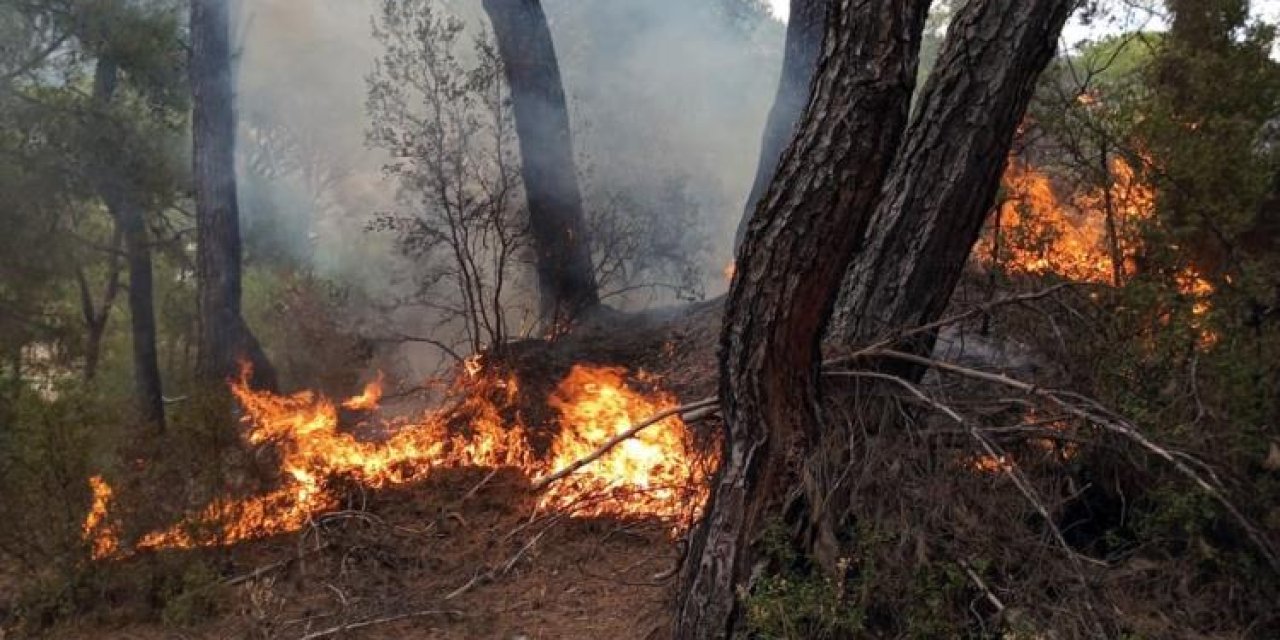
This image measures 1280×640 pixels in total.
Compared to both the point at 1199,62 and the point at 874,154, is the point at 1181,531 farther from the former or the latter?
the point at 1199,62

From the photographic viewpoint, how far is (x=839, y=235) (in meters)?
3.42

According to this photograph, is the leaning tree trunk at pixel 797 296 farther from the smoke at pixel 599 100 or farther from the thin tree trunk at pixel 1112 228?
the smoke at pixel 599 100

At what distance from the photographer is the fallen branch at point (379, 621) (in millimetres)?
4848

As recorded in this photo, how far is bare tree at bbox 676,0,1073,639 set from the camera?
3.29m

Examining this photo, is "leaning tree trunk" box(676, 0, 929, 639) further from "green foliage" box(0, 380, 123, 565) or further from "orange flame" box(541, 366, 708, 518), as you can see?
"green foliage" box(0, 380, 123, 565)

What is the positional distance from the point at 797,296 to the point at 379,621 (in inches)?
116

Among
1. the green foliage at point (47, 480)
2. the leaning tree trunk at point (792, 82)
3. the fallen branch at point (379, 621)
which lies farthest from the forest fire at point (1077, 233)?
the green foliage at point (47, 480)

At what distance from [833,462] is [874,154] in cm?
124

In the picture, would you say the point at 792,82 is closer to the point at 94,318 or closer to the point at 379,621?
the point at 379,621

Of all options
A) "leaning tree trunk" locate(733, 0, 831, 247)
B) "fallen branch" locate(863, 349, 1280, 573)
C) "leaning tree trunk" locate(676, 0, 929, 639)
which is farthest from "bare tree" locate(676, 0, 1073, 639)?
"leaning tree trunk" locate(733, 0, 831, 247)

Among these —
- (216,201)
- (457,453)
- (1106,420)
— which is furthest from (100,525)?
(216,201)

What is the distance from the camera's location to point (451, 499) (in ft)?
A: 22.1

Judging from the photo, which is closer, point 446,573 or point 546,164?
point 446,573

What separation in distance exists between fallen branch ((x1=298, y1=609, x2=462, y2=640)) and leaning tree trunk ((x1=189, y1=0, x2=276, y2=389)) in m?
5.54
